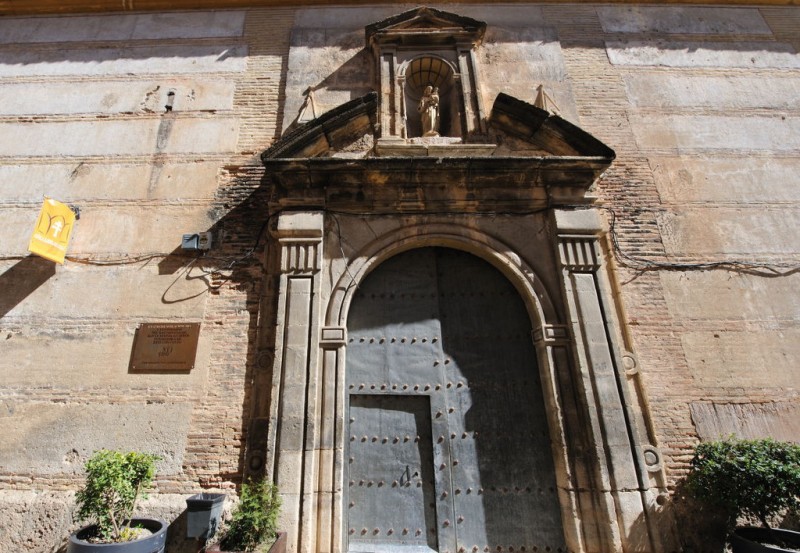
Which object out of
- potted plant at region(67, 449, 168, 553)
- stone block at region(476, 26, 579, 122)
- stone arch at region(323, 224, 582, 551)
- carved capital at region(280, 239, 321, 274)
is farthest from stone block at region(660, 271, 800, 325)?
potted plant at region(67, 449, 168, 553)

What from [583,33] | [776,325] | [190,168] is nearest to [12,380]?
[190,168]

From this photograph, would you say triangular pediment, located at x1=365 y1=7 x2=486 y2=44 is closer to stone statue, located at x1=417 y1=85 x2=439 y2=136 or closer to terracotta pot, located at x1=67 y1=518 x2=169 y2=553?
stone statue, located at x1=417 y1=85 x2=439 y2=136

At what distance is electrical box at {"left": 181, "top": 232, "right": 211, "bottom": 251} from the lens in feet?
15.7

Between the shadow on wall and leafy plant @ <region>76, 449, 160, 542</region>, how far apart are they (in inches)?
99.2

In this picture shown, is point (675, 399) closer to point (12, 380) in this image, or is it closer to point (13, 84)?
point (12, 380)

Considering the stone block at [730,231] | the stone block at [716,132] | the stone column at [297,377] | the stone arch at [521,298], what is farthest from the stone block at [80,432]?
the stone block at [716,132]

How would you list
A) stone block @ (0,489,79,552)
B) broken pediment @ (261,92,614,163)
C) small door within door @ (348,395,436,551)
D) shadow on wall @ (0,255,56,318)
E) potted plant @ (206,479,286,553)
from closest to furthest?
potted plant @ (206,479,286,553) < stone block @ (0,489,79,552) < small door within door @ (348,395,436,551) < shadow on wall @ (0,255,56,318) < broken pediment @ (261,92,614,163)

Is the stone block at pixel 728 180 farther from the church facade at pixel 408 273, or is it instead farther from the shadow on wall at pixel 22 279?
the shadow on wall at pixel 22 279

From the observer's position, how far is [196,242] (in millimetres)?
4824

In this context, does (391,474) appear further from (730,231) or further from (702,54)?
(702,54)

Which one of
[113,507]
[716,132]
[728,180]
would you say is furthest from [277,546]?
[716,132]

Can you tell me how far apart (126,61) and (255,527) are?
6.21 metres

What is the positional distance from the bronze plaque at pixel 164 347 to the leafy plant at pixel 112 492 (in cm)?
109

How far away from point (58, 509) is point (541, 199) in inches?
213
